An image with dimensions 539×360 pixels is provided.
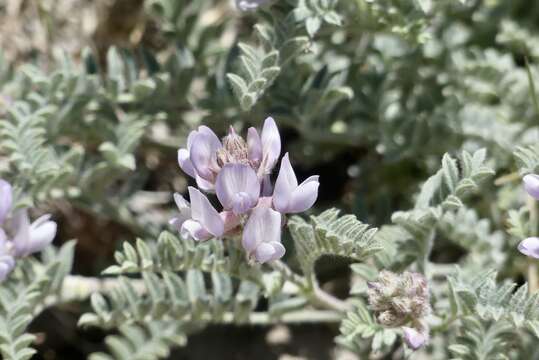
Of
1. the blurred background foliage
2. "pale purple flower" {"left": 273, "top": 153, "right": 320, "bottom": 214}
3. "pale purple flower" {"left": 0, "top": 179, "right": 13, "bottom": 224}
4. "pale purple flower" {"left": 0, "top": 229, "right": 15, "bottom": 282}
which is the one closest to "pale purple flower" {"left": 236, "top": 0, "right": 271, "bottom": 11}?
the blurred background foliage

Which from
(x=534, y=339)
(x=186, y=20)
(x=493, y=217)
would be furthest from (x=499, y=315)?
(x=186, y=20)

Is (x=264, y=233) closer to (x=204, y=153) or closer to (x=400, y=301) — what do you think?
(x=204, y=153)

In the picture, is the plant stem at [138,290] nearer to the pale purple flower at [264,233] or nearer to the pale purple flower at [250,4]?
the pale purple flower at [264,233]

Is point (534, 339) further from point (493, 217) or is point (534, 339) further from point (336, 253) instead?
point (336, 253)

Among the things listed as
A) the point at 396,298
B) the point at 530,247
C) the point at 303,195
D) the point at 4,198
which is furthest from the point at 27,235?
the point at 530,247

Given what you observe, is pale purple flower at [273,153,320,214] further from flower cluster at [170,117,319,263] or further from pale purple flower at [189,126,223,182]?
pale purple flower at [189,126,223,182]

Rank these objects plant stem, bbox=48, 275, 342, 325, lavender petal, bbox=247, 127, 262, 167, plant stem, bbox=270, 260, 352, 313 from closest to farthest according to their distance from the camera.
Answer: lavender petal, bbox=247, 127, 262, 167, plant stem, bbox=270, 260, 352, 313, plant stem, bbox=48, 275, 342, 325
